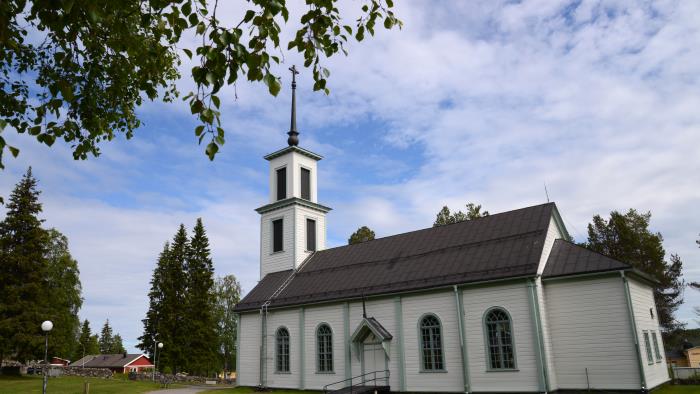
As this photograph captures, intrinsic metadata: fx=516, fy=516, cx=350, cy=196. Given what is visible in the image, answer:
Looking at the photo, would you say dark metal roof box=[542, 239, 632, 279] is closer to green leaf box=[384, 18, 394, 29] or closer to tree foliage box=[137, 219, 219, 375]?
green leaf box=[384, 18, 394, 29]

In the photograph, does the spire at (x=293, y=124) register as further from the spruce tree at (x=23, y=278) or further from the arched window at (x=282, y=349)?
the spruce tree at (x=23, y=278)

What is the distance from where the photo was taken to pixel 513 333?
19500 mm

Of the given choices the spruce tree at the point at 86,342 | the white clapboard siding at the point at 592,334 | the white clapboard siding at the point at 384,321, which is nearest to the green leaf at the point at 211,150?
the white clapboard siding at the point at 592,334

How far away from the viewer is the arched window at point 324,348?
2498 centimetres

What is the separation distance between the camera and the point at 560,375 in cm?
1905

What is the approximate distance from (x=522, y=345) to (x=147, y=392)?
20361 mm

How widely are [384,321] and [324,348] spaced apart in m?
3.85

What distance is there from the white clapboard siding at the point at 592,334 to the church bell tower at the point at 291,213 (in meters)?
16.0

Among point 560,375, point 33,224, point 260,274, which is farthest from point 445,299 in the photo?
point 33,224

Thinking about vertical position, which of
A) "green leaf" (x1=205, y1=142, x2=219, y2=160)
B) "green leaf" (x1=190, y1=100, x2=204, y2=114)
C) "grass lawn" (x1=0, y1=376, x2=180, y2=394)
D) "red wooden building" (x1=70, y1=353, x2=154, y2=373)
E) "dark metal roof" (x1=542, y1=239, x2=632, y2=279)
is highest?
"dark metal roof" (x1=542, y1=239, x2=632, y2=279)

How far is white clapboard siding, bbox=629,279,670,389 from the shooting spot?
18277 mm

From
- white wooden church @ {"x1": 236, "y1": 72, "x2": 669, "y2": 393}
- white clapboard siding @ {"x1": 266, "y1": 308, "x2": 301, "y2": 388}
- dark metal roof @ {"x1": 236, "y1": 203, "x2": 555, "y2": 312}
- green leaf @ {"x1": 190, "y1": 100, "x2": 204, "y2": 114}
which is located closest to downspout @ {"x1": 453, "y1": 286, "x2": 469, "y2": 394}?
white wooden church @ {"x1": 236, "y1": 72, "x2": 669, "y2": 393}

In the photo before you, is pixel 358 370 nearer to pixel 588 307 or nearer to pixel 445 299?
pixel 445 299

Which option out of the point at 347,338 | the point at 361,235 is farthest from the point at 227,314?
the point at 347,338
